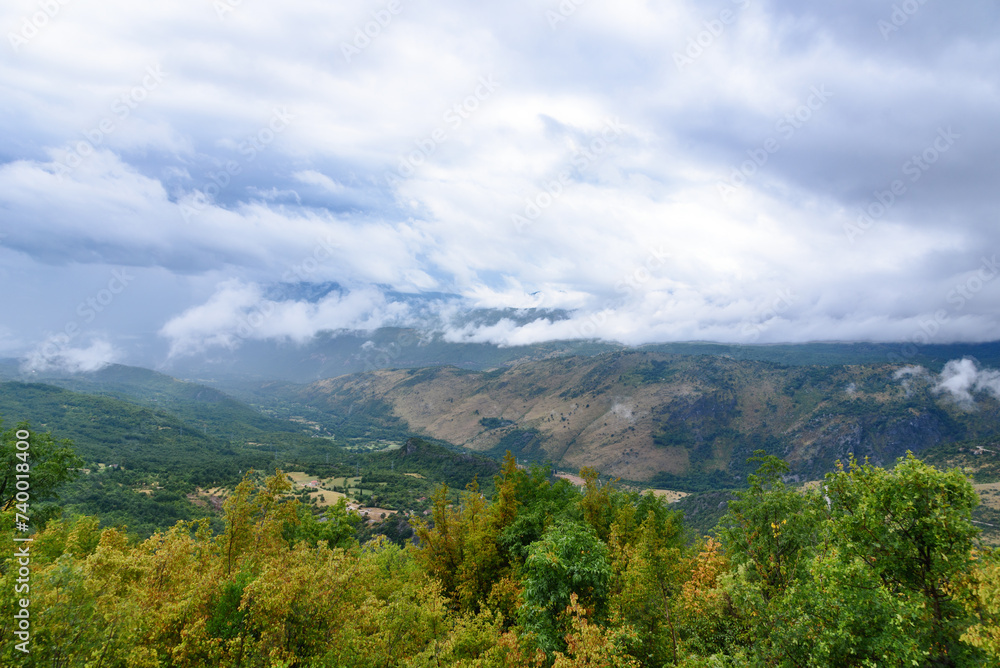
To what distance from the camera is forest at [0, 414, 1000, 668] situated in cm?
1800

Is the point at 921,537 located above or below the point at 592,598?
above

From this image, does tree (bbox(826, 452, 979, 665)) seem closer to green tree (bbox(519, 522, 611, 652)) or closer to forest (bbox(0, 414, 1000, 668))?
forest (bbox(0, 414, 1000, 668))

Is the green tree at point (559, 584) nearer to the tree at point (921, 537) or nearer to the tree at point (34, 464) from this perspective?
the tree at point (921, 537)

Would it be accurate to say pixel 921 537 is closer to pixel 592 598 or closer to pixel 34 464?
pixel 592 598

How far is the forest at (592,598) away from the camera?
1800 cm

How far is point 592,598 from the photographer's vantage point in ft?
105

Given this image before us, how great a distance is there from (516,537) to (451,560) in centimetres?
791

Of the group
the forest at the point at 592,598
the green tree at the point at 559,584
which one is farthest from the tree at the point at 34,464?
the green tree at the point at 559,584

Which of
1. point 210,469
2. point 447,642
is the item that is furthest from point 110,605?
point 210,469

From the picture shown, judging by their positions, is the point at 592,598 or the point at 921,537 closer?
the point at 921,537

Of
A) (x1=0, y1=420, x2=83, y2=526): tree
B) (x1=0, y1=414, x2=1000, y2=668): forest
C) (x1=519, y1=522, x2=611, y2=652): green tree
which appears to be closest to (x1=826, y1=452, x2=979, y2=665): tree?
(x1=0, y1=414, x2=1000, y2=668): forest

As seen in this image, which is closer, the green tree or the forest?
the forest

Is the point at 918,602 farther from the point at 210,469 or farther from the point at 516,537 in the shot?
the point at 210,469

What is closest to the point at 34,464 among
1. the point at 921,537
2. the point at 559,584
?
the point at 559,584
